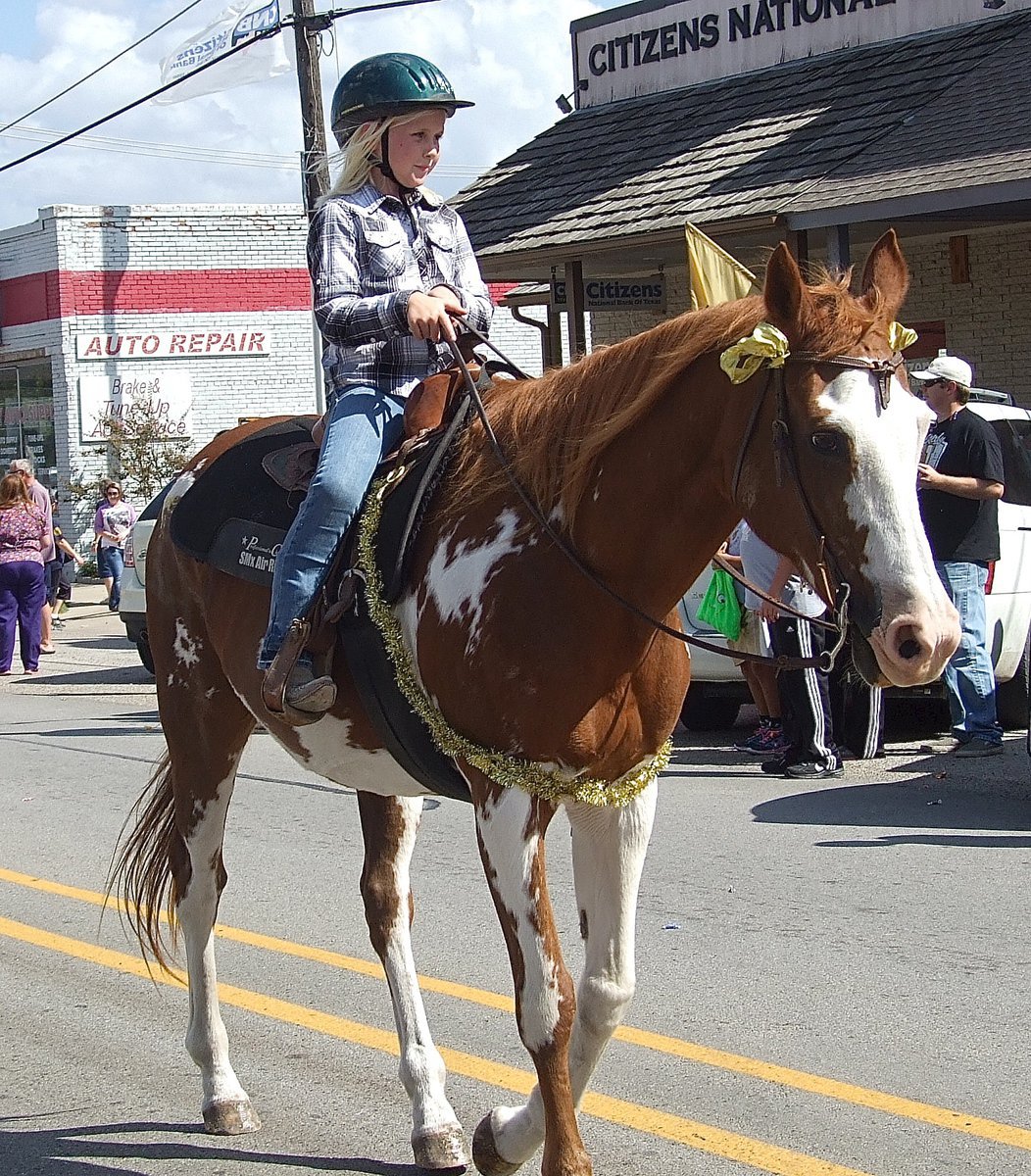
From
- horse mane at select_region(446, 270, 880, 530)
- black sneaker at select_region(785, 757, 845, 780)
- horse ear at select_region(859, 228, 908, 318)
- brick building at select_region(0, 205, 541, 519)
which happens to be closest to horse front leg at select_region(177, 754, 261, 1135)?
horse mane at select_region(446, 270, 880, 530)

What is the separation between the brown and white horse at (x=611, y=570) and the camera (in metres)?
3.33

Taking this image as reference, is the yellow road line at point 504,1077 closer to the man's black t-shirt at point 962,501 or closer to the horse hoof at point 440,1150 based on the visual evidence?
the horse hoof at point 440,1150

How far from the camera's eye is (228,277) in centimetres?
2959

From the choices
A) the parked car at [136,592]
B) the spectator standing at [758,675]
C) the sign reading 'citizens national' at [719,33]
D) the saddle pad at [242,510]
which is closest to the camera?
the saddle pad at [242,510]

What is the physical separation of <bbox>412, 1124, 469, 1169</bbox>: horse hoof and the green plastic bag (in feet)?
19.6

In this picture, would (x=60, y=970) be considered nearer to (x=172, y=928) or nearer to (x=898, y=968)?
(x=172, y=928)

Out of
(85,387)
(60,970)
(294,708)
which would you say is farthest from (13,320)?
(294,708)

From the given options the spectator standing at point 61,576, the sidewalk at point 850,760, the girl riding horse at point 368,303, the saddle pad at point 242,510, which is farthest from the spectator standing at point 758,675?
the spectator standing at point 61,576

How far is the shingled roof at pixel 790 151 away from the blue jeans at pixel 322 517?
9.47 m

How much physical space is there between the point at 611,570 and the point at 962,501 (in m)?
6.43

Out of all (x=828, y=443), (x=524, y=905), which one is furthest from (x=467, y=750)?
(x=828, y=443)

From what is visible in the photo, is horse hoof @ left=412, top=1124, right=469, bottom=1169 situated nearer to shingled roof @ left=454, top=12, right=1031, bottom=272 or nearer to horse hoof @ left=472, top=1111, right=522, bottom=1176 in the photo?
horse hoof @ left=472, top=1111, right=522, bottom=1176

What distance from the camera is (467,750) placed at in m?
3.85

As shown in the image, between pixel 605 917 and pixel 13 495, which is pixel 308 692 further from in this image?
pixel 13 495
